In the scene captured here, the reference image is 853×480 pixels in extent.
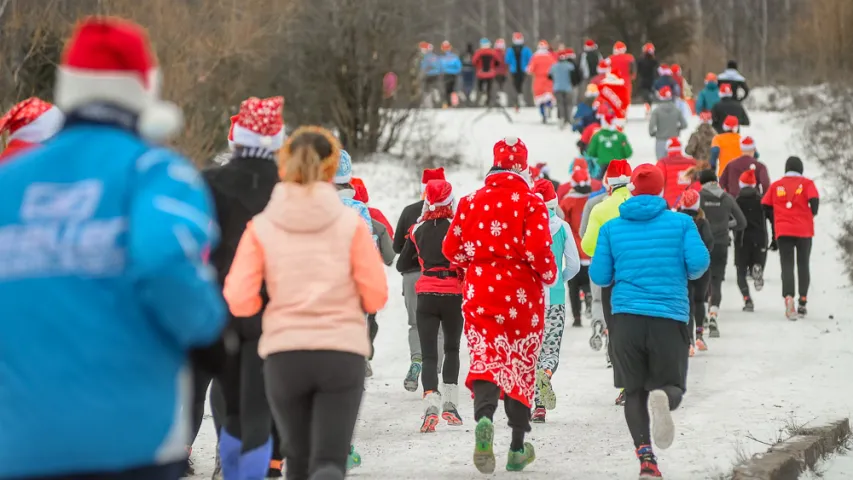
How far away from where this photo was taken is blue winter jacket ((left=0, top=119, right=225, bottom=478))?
11.1 feet

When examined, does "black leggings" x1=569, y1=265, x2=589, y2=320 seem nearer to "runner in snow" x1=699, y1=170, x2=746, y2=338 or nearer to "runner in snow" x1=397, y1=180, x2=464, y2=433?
"runner in snow" x1=699, y1=170, x2=746, y2=338

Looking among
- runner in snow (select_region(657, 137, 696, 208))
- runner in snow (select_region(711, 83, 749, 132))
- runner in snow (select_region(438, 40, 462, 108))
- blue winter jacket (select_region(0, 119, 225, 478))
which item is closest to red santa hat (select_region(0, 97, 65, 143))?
blue winter jacket (select_region(0, 119, 225, 478))

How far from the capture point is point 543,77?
32.2 metres

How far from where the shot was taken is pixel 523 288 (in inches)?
313

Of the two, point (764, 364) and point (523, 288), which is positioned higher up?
point (523, 288)

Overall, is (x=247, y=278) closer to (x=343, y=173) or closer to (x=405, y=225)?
(x=343, y=173)

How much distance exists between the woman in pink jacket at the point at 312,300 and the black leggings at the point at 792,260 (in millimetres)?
10918

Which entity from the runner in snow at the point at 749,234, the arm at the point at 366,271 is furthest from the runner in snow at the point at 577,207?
the arm at the point at 366,271

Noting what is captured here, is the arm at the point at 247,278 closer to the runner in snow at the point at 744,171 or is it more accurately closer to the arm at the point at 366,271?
the arm at the point at 366,271

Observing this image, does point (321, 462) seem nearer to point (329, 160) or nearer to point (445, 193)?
point (329, 160)

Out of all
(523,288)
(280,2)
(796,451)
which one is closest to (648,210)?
(523,288)

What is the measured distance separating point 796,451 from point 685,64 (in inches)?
1558

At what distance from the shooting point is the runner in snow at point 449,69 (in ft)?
119

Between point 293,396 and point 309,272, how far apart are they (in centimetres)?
53
